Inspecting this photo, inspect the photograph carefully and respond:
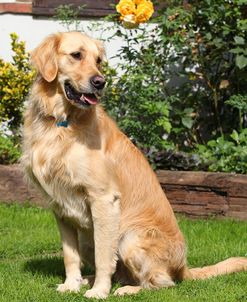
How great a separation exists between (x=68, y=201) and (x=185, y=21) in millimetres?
3776

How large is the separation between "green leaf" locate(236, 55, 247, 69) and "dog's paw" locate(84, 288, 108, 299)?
3720mm

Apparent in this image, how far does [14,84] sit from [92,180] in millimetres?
3881

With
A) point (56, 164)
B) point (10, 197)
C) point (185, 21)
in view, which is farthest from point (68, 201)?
point (185, 21)

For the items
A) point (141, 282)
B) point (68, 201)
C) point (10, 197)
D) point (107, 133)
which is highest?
point (107, 133)

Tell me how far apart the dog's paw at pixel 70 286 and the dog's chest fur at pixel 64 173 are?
0.43 metres

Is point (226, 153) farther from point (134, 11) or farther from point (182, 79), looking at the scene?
point (134, 11)

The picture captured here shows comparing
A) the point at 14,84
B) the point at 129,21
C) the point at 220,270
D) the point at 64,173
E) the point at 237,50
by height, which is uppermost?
the point at 129,21

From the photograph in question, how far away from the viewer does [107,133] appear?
18.5 ft

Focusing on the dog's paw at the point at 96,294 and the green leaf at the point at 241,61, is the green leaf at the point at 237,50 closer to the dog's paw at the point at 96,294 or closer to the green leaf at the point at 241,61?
the green leaf at the point at 241,61

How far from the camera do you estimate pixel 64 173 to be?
5.35m

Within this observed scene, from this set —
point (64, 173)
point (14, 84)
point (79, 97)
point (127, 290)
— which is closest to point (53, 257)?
point (127, 290)

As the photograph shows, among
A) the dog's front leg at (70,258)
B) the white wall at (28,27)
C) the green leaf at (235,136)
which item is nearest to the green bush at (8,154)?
the white wall at (28,27)

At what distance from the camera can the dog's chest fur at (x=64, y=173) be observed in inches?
210

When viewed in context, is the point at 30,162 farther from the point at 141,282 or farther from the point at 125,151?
the point at 141,282
